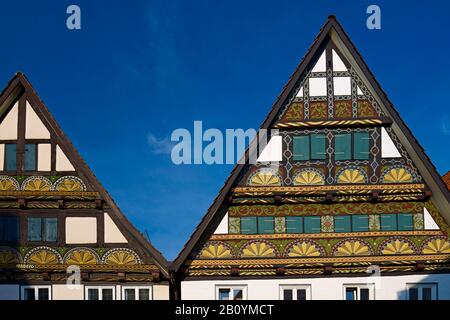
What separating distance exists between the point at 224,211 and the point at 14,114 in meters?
5.89

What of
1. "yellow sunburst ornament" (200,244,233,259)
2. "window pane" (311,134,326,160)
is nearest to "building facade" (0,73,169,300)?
"yellow sunburst ornament" (200,244,233,259)

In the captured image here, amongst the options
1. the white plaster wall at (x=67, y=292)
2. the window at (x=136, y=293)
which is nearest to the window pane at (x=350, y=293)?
the window at (x=136, y=293)

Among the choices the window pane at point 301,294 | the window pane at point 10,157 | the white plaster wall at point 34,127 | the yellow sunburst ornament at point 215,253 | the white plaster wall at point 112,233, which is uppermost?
the white plaster wall at point 34,127

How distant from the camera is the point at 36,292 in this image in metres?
12.0

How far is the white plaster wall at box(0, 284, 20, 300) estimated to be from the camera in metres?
11.9

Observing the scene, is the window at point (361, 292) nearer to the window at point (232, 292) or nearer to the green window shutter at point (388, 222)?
the green window shutter at point (388, 222)

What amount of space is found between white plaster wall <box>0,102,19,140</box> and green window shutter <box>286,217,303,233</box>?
7264 mm

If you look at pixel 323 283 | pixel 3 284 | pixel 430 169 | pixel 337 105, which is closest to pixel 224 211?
pixel 323 283

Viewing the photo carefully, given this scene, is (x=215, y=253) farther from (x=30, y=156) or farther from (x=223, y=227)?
(x=30, y=156)

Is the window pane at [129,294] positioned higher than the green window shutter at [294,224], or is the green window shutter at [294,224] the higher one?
the green window shutter at [294,224]

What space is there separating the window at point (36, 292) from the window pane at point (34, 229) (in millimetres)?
1229

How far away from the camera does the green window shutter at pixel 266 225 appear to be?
11.9 metres

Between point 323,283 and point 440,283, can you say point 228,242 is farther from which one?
point 440,283

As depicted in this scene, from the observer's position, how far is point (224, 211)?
11969 mm
